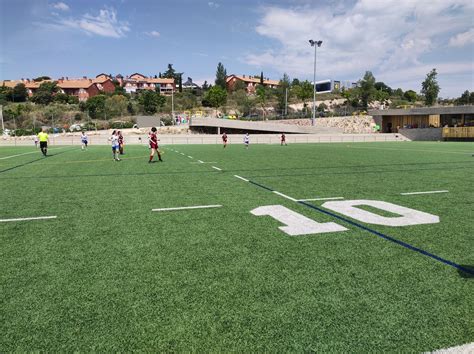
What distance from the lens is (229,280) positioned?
3.78m

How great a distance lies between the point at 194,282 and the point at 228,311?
0.72m

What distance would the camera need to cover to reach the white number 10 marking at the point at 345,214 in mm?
5695

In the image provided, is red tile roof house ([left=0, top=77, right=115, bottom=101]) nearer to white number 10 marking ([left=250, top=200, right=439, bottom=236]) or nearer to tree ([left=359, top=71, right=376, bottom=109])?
tree ([left=359, top=71, right=376, bottom=109])

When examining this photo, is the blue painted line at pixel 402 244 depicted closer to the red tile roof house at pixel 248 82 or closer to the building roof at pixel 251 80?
the red tile roof house at pixel 248 82

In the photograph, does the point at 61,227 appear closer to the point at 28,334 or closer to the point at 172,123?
the point at 28,334

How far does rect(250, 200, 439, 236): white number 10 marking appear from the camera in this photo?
5695 mm

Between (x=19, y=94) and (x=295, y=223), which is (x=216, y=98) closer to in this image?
(x=19, y=94)

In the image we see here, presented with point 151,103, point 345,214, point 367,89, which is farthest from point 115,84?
point 345,214

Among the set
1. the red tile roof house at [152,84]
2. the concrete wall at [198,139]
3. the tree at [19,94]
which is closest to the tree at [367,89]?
the concrete wall at [198,139]

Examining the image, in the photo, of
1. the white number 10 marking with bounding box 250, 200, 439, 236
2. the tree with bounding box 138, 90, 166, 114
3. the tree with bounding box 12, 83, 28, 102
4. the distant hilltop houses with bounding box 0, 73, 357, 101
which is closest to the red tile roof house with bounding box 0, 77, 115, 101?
the distant hilltop houses with bounding box 0, 73, 357, 101

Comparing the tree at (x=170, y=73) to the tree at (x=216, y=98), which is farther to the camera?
the tree at (x=170, y=73)

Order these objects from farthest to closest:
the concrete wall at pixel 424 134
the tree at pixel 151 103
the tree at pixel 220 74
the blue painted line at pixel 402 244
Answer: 1. the tree at pixel 220 74
2. the tree at pixel 151 103
3. the concrete wall at pixel 424 134
4. the blue painted line at pixel 402 244

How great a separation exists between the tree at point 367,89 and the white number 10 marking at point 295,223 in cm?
9865

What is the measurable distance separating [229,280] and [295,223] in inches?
99.5
